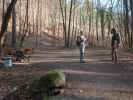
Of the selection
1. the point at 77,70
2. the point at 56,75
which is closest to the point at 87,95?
the point at 56,75

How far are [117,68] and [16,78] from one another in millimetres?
6014

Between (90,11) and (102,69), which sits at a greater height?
(90,11)

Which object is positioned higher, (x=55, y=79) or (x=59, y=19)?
(x=59, y=19)

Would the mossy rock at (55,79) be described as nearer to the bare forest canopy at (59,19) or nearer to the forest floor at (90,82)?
the forest floor at (90,82)

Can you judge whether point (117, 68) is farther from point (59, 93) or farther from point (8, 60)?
point (59, 93)

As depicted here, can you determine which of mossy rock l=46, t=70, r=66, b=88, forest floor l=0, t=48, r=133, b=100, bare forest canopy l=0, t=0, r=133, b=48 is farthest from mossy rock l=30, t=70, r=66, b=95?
bare forest canopy l=0, t=0, r=133, b=48

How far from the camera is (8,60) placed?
74.3 feet

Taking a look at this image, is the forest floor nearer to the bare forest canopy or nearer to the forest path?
the forest path

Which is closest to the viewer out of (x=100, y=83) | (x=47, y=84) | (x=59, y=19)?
(x=47, y=84)

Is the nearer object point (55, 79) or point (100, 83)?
point (55, 79)

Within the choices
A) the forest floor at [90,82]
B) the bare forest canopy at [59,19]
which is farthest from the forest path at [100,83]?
the bare forest canopy at [59,19]

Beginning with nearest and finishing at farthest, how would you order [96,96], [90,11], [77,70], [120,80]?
[96,96], [120,80], [77,70], [90,11]

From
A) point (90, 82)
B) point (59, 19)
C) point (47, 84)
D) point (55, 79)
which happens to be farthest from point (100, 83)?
point (59, 19)

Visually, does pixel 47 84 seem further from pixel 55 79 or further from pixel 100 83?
pixel 100 83
